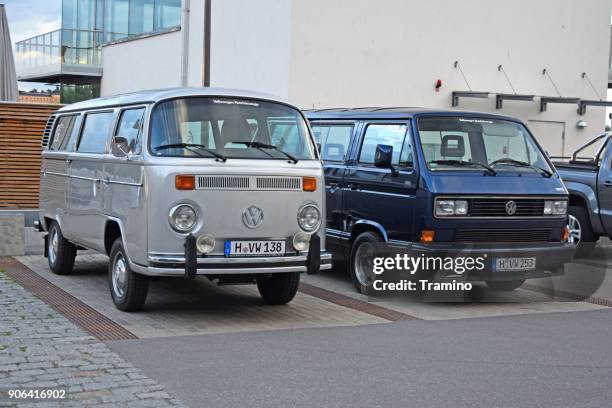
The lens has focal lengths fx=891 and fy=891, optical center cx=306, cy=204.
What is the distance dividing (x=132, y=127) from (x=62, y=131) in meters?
2.87

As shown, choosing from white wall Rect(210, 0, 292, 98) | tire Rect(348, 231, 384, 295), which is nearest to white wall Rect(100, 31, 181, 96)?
white wall Rect(210, 0, 292, 98)

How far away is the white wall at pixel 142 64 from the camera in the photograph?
28.8m

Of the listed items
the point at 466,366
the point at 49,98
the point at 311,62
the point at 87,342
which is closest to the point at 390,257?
the point at 466,366

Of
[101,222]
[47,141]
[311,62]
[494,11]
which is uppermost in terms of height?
[494,11]

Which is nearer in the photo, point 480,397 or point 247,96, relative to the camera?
point 480,397

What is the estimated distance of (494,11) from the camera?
82.7 feet

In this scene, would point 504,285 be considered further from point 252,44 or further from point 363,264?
point 252,44

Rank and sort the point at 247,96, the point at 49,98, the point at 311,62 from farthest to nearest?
the point at 49,98 → the point at 311,62 → the point at 247,96

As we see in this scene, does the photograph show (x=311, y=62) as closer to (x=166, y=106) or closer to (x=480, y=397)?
(x=166, y=106)

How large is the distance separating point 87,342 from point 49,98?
35255 millimetres

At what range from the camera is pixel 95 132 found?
10.2 meters

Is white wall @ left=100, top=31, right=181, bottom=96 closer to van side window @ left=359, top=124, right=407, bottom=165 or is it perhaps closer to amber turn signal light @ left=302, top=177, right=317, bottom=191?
van side window @ left=359, top=124, right=407, bottom=165

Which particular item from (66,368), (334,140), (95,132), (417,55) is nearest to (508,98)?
(417,55)

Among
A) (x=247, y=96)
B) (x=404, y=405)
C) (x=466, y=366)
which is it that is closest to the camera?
(x=404, y=405)
